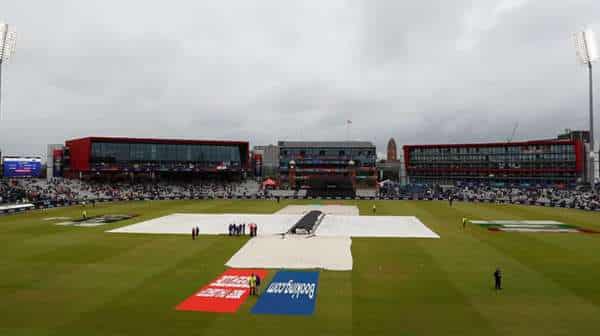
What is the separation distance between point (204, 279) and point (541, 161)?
14311cm

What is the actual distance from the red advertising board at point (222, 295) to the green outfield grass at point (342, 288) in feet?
2.09

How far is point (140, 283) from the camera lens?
828 inches

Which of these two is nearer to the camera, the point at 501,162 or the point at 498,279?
the point at 498,279

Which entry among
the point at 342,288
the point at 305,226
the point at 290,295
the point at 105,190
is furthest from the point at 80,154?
the point at 342,288

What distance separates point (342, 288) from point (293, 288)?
2.75 meters

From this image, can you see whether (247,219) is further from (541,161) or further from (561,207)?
(541,161)

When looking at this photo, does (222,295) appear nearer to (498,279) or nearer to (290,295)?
(290,295)

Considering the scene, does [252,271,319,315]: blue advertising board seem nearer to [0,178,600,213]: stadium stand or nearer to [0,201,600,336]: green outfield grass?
[0,201,600,336]: green outfield grass

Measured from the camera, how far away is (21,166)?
91.0m

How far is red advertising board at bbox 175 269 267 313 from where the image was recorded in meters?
17.4

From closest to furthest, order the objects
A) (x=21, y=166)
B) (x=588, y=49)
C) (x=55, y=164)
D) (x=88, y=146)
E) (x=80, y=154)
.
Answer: (x=588, y=49) < (x=21, y=166) < (x=88, y=146) < (x=80, y=154) < (x=55, y=164)

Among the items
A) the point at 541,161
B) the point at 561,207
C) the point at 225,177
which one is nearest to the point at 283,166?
the point at 225,177

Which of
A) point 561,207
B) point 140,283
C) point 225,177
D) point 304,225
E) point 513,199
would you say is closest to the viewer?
point 140,283

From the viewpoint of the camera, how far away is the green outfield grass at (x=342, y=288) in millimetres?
15195
